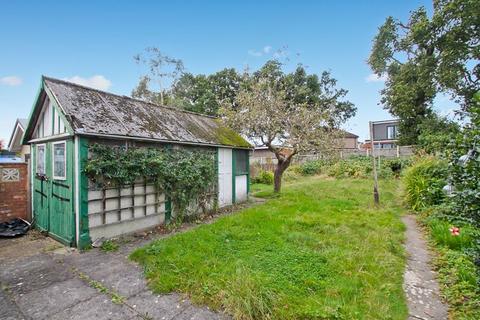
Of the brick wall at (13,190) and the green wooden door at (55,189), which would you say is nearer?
the green wooden door at (55,189)

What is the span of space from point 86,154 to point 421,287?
6.20 meters

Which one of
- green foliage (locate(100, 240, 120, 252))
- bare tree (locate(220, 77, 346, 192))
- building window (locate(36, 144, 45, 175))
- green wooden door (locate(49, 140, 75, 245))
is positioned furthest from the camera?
bare tree (locate(220, 77, 346, 192))

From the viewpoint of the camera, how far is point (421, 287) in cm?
347

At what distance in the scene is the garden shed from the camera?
4941mm

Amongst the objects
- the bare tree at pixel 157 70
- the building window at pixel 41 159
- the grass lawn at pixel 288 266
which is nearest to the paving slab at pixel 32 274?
the grass lawn at pixel 288 266

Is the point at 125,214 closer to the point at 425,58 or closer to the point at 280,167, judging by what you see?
the point at 280,167

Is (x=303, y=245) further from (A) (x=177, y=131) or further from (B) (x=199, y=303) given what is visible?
(A) (x=177, y=131)

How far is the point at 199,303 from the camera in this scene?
3035 millimetres

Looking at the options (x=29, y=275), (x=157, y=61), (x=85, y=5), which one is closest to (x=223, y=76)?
(x=157, y=61)

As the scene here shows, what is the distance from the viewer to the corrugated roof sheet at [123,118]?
205 inches

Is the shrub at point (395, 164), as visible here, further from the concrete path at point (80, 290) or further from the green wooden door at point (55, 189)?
the green wooden door at point (55, 189)

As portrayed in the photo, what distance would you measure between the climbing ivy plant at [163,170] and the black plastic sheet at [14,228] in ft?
8.74

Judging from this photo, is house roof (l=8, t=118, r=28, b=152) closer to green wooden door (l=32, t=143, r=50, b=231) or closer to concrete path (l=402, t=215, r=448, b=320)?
green wooden door (l=32, t=143, r=50, b=231)

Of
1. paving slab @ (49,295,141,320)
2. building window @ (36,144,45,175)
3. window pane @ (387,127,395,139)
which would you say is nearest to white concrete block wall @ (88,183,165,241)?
building window @ (36,144,45,175)
